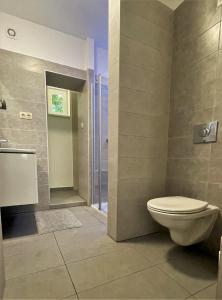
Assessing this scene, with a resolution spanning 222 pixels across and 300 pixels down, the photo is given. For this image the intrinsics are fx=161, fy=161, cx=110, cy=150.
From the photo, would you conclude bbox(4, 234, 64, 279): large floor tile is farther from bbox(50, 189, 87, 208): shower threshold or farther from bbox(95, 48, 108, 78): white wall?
bbox(95, 48, 108, 78): white wall

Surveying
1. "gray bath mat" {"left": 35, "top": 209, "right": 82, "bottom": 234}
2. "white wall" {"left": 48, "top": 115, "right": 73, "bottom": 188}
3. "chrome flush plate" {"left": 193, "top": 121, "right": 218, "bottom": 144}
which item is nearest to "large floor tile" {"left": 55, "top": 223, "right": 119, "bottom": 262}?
"gray bath mat" {"left": 35, "top": 209, "right": 82, "bottom": 234}

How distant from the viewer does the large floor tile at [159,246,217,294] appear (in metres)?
1.00

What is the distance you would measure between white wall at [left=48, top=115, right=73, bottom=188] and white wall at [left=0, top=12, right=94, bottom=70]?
1.00 meters

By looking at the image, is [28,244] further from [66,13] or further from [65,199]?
[66,13]

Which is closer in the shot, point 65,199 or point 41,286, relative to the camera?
point 41,286

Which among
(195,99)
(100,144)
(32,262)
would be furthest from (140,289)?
(100,144)

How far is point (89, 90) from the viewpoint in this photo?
2.34m

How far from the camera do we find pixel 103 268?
3.61ft

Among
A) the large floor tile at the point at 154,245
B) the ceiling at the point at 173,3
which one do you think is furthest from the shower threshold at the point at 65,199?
the ceiling at the point at 173,3

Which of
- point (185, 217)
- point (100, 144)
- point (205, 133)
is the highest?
point (205, 133)

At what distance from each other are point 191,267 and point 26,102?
2.40 m

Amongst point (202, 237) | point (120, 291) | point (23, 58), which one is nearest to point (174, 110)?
point (202, 237)

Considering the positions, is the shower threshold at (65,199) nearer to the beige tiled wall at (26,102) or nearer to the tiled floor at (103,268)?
the beige tiled wall at (26,102)

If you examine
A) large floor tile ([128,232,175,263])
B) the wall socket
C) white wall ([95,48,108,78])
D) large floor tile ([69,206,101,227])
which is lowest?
large floor tile ([69,206,101,227])
